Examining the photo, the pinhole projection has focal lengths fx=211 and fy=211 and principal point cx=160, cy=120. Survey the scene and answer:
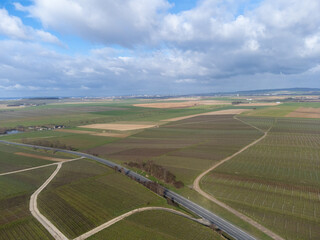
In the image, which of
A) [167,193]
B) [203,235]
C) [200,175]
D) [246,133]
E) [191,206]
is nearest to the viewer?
[203,235]

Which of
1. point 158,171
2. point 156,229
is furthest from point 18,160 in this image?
point 156,229

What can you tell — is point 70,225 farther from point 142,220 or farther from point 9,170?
point 9,170

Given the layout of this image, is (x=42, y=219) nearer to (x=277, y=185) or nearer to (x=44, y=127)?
(x=277, y=185)

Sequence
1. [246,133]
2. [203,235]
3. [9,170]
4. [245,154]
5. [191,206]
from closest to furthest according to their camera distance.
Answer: [203,235] → [191,206] → [9,170] → [245,154] → [246,133]

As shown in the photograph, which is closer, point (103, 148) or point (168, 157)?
point (168, 157)

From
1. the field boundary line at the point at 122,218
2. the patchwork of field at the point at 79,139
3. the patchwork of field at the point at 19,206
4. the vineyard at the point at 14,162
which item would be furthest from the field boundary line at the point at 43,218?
the patchwork of field at the point at 79,139

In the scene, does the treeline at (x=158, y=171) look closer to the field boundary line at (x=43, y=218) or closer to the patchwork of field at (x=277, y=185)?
the patchwork of field at (x=277, y=185)

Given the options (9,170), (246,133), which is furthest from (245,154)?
(9,170)

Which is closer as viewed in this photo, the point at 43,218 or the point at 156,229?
the point at 156,229
